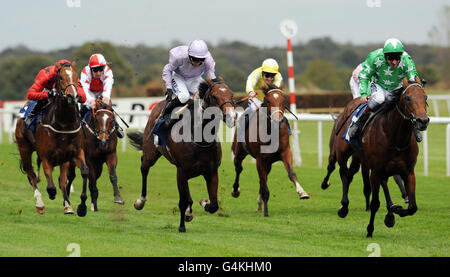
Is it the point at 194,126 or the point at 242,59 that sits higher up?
the point at 194,126

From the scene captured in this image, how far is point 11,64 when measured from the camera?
35562 mm

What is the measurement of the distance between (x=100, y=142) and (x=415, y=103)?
4.50 meters

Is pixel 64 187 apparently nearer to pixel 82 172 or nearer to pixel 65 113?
pixel 82 172

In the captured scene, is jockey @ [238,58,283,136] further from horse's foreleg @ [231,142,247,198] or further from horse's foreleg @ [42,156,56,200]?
horse's foreleg @ [42,156,56,200]

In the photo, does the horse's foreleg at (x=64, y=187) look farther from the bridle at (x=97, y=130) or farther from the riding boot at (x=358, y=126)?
the riding boot at (x=358, y=126)

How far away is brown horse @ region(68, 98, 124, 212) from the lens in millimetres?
10367

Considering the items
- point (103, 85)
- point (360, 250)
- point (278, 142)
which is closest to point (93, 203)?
point (103, 85)

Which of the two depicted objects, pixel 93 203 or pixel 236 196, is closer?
pixel 93 203

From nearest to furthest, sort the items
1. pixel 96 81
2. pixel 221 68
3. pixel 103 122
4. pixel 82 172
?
pixel 82 172 < pixel 103 122 < pixel 96 81 < pixel 221 68

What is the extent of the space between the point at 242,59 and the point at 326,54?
530 inches

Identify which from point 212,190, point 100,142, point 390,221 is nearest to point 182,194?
point 212,190

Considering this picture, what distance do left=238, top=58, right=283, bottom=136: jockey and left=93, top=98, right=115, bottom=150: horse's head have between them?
69.4 inches

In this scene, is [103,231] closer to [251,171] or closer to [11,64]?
[251,171]

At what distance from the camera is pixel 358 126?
8711 millimetres
